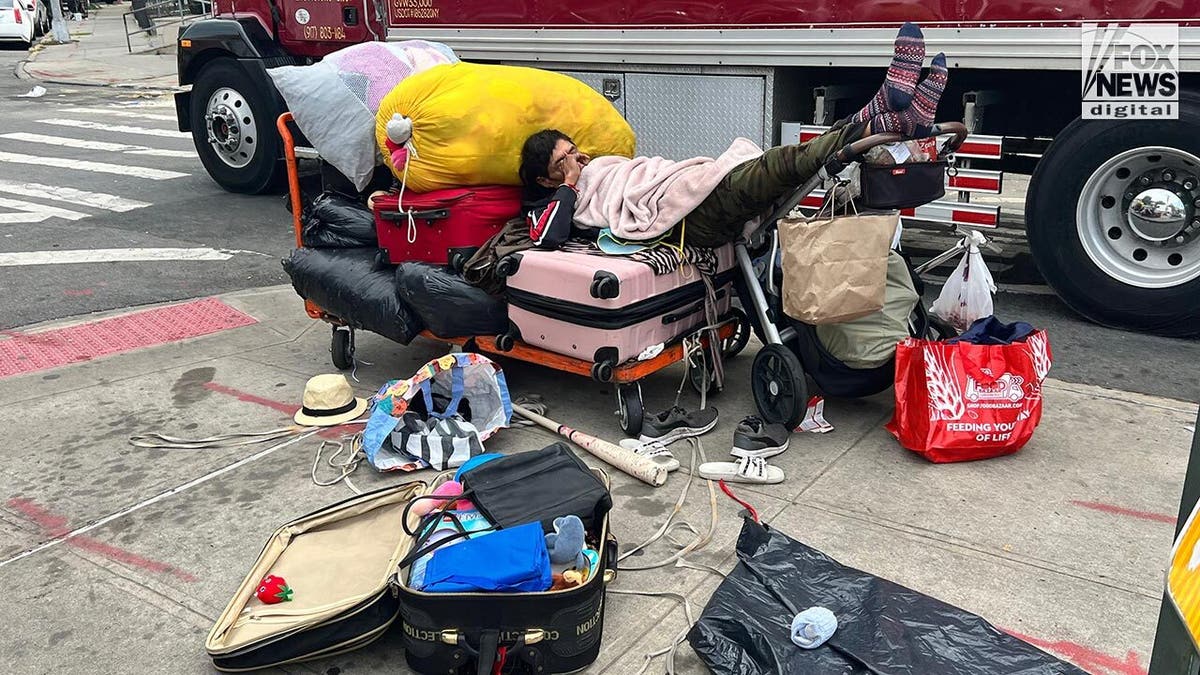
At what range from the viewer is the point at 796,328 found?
4.18 metres

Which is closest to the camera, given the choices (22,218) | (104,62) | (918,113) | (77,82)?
(918,113)

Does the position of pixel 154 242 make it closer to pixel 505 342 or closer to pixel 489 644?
pixel 505 342

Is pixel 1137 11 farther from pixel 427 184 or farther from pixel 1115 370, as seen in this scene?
pixel 427 184

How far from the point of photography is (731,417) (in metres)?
4.38

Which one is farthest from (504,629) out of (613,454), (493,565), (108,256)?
(108,256)

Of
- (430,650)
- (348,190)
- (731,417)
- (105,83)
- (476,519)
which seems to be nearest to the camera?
(430,650)

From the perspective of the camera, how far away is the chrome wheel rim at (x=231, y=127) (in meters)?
9.43

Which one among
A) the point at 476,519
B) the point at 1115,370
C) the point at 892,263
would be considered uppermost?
the point at 892,263

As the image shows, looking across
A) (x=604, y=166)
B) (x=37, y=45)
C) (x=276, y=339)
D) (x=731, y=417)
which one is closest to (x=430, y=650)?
(x=731, y=417)

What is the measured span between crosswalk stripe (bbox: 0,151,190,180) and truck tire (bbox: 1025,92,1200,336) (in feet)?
28.4

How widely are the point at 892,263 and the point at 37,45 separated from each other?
91.8ft

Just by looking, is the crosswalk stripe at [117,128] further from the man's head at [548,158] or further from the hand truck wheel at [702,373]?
the hand truck wheel at [702,373]

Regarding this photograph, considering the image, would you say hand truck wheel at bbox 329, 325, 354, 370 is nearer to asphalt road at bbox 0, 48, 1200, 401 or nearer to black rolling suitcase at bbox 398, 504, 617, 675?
asphalt road at bbox 0, 48, 1200, 401

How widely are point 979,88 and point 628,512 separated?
418 centimetres
